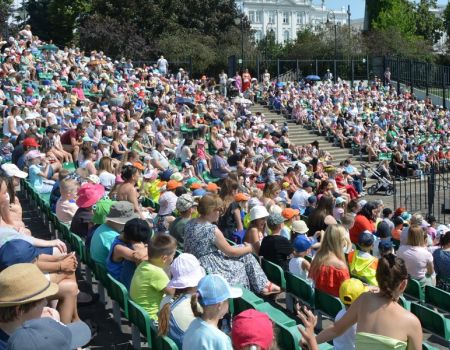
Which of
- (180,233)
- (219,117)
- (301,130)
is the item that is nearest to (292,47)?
(301,130)

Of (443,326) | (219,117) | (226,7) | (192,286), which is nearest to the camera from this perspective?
(192,286)

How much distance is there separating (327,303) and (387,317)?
311cm

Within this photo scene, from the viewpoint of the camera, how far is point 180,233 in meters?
8.44

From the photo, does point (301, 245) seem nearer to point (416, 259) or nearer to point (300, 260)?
point (300, 260)

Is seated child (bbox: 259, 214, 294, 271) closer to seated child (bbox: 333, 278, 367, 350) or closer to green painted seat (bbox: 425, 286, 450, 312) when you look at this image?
green painted seat (bbox: 425, 286, 450, 312)

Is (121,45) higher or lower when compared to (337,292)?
higher

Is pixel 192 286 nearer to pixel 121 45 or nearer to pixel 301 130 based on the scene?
pixel 301 130

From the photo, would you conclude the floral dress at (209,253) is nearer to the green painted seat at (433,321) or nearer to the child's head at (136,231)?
the child's head at (136,231)

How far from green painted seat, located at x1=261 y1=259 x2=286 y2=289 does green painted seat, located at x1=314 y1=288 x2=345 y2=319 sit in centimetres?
70

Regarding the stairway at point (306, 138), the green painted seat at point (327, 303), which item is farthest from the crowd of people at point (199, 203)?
the stairway at point (306, 138)

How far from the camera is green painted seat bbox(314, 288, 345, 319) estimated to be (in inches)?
275

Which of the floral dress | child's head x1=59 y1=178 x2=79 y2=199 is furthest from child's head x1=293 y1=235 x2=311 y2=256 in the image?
child's head x1=59 y1=178 x2=79 y2=199

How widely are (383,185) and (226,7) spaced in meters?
33.6

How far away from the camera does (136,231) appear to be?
6488 mm
